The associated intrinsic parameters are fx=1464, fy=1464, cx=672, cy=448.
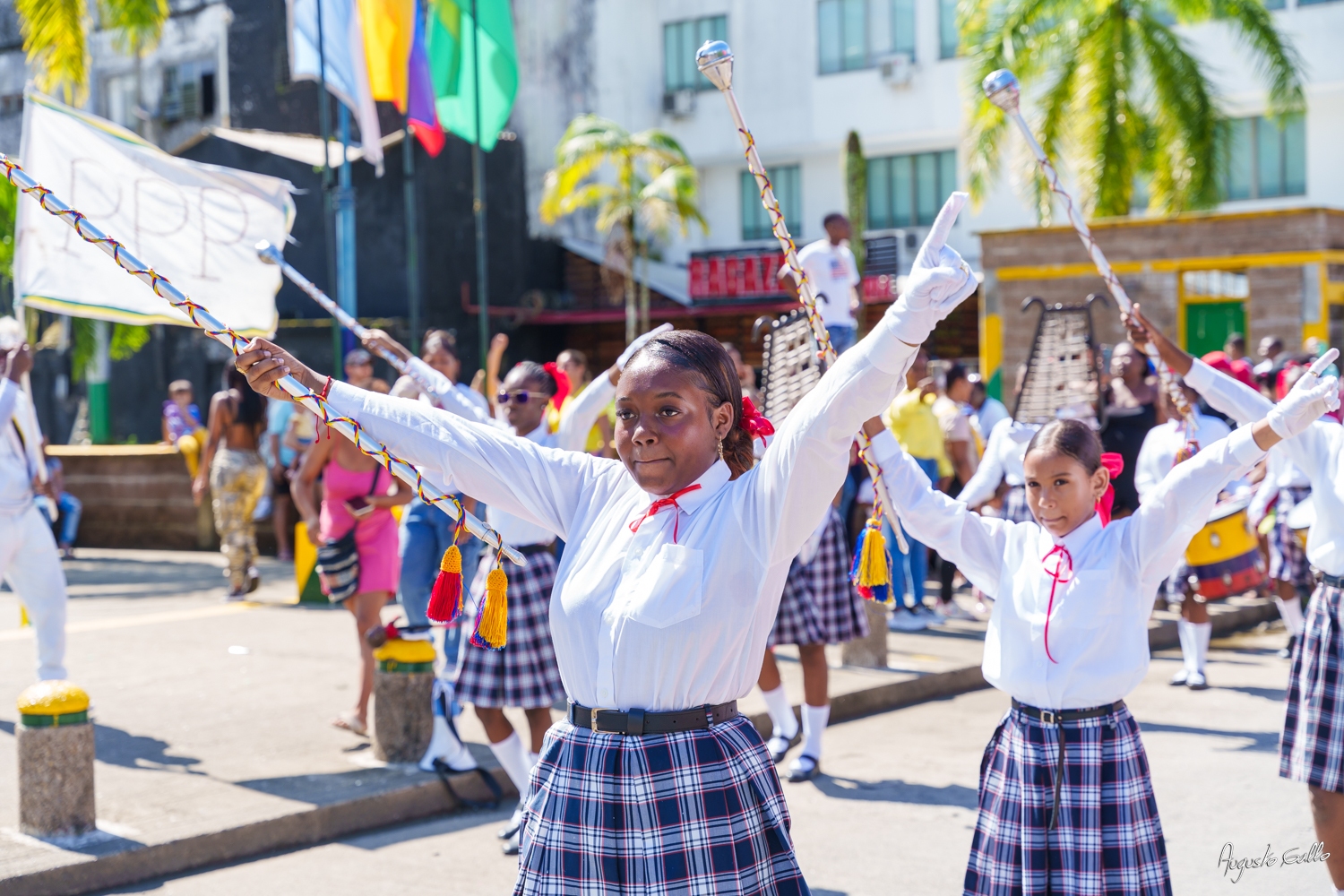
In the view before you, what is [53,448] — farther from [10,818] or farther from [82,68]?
[10,818]

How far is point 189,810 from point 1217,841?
4057mm

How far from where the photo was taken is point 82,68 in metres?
17.4

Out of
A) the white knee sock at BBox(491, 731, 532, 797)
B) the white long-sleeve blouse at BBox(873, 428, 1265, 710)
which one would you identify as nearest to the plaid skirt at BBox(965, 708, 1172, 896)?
the white long-sleeve blouse at BBox(873, 428, 1265, 710)

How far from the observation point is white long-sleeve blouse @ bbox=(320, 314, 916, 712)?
2.63m

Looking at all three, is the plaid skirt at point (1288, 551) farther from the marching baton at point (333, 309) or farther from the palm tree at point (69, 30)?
the palm tree at point (69, 30)

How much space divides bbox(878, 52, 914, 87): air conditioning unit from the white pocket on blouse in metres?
27.2

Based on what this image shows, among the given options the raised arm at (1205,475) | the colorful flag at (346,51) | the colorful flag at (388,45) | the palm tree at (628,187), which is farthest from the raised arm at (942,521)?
the palm tree at (628,187)

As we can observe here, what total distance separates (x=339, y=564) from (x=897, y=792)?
2876 millimetres

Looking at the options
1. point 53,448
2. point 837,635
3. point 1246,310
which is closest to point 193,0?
point 53,448

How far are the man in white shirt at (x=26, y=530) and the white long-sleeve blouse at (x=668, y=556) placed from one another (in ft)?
16.2

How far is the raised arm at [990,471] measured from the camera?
698 centimetres

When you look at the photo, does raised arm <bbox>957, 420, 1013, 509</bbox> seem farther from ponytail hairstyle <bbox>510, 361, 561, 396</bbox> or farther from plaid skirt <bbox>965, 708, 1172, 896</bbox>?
plaid skirt <bbox>965, 708, 1172, 896</bbox>

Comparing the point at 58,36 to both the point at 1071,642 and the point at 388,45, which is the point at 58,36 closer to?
the point at 388,45

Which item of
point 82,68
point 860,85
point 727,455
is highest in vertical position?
point 860,85
